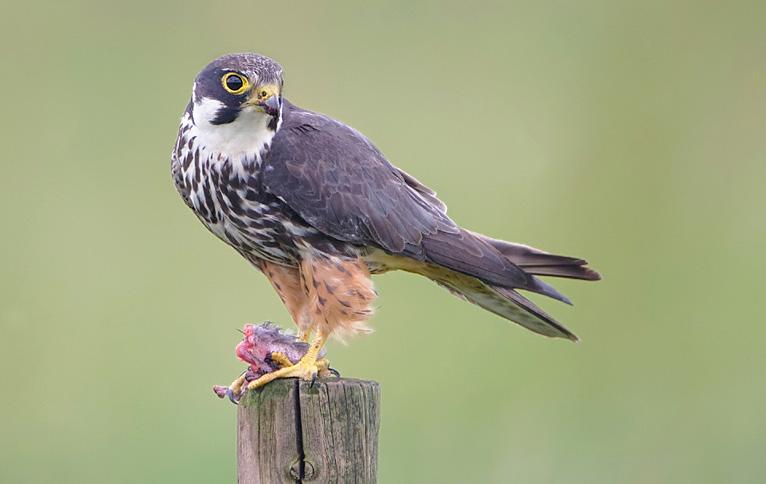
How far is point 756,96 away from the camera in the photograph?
1018cm

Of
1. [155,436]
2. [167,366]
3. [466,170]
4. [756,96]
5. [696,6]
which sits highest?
[696,6]

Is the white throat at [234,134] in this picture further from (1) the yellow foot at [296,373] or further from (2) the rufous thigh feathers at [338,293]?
(1) the yellow foot at [296,373]

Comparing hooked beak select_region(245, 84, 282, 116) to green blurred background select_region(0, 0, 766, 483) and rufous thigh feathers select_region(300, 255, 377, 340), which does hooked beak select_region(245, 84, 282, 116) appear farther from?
green blurred background select_region(0, 0, 766, 483)

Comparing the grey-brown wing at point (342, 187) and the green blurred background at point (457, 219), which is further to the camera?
the green blurred background at point (457, 219)

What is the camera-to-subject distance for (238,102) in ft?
16.6

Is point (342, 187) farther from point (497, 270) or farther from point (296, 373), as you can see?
point (296, 373)

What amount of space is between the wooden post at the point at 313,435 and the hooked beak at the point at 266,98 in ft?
3.99

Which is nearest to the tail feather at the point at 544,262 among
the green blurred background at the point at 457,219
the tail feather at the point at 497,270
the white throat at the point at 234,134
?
the tail feather at the point at 497,270

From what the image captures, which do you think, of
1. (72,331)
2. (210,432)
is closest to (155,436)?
(210,432)

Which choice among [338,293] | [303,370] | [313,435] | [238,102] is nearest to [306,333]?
[338,293]

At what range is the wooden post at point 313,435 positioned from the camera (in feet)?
13.8

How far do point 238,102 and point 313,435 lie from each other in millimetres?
1474

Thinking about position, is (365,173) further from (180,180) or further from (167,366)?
(167,366)

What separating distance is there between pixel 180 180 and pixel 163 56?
402 cm
